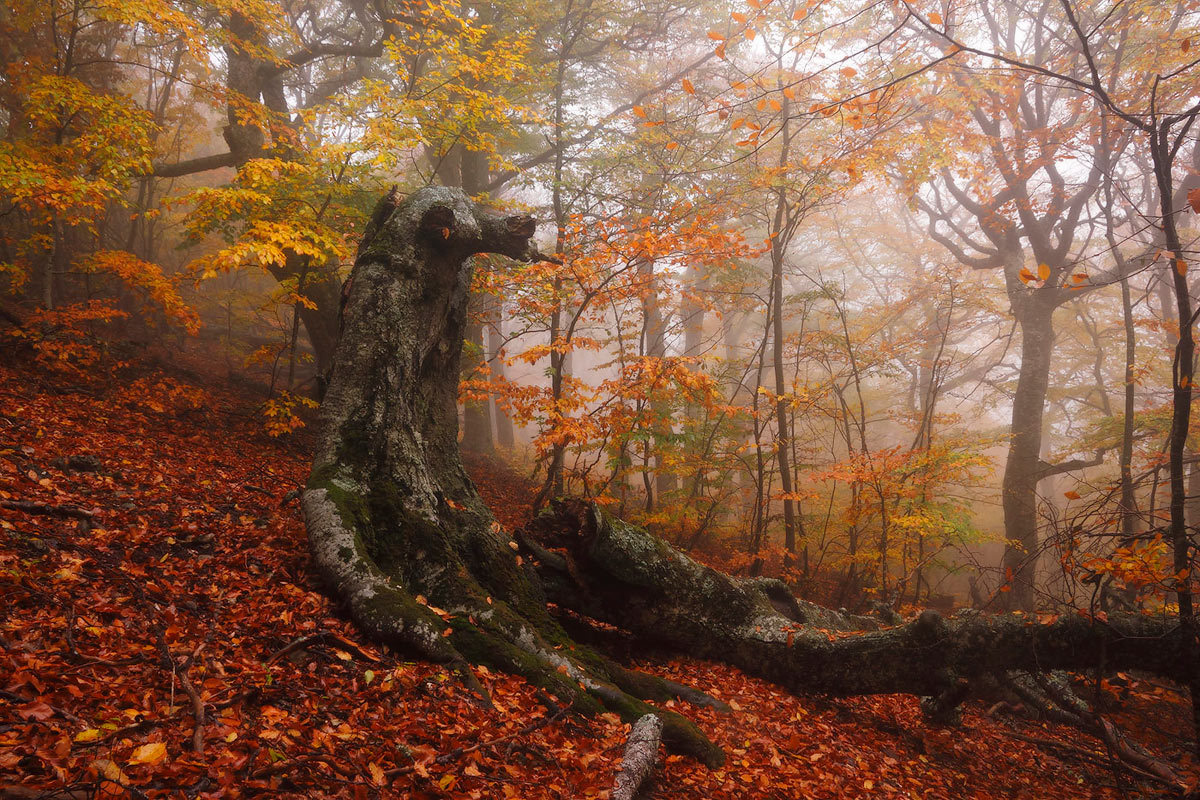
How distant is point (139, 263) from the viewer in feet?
25.4

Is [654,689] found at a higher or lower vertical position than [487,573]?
lower

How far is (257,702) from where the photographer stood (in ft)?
9.16

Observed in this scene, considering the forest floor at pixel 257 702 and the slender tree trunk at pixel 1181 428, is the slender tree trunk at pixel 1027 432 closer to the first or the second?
the forest floor at pixel 257 702

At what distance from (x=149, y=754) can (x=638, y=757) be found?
2489mm

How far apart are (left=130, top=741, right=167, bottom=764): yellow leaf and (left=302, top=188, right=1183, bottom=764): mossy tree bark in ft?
4.71

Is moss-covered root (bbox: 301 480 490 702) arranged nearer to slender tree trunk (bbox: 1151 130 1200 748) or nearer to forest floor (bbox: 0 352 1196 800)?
forest floor (bbox: 0 352 1196 800)

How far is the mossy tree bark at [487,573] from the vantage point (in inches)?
159

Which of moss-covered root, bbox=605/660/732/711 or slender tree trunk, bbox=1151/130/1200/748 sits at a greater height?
slender tree trunk, bbox=1151/130/1200/748

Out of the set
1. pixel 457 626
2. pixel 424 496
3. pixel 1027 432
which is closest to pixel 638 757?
pixel 457 626

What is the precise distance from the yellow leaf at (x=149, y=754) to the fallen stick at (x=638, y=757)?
85.3 inches

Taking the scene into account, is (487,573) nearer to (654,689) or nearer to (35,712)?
(654,689)

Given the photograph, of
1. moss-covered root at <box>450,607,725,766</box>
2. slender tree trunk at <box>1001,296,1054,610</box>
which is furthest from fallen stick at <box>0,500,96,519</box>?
slender tree trunk at <box>1001,296,1054,610</box>

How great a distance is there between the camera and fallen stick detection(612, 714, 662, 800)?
3.07 meters

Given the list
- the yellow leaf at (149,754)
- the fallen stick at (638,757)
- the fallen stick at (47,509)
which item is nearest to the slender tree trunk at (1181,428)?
the fallen stick at (638,757)
